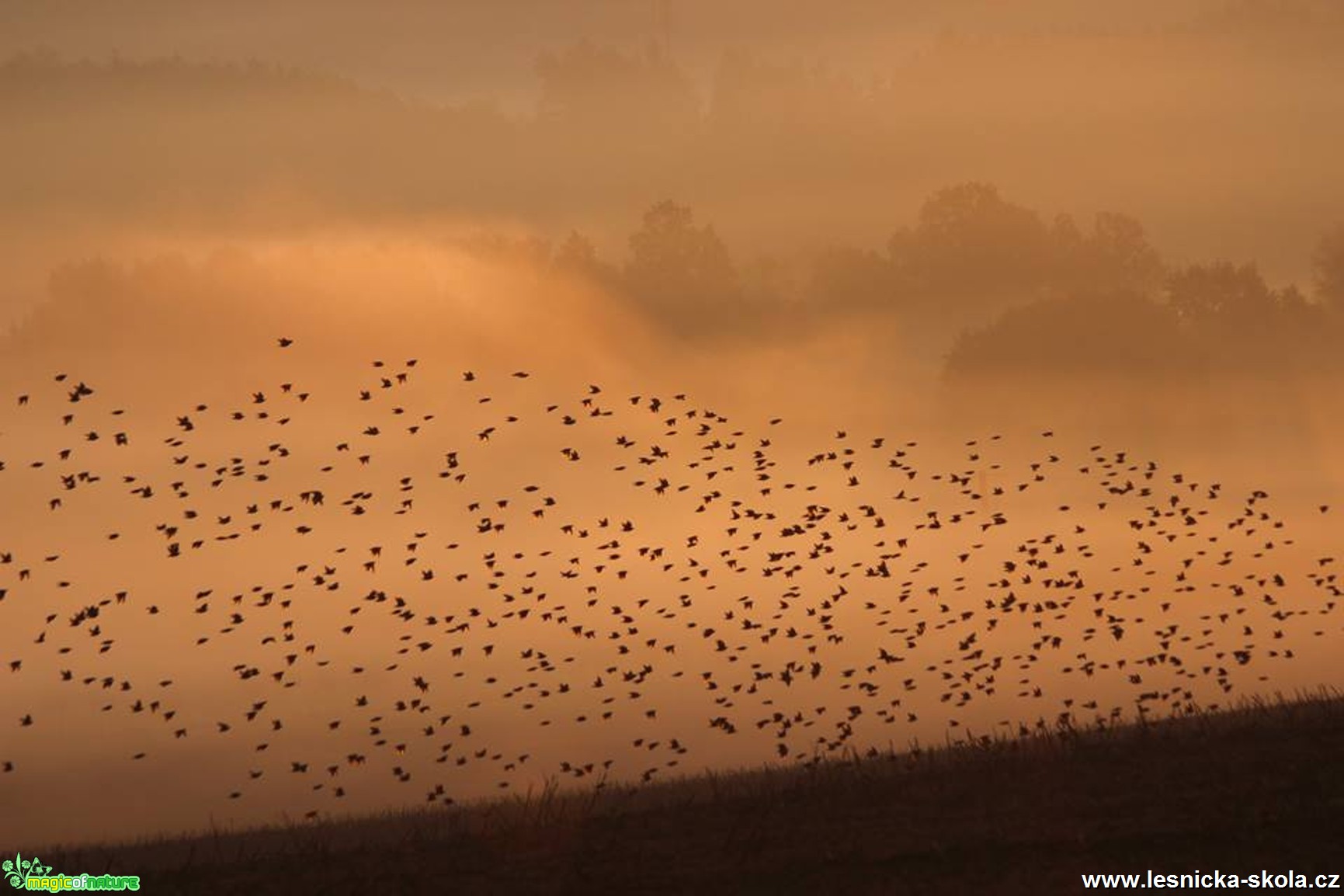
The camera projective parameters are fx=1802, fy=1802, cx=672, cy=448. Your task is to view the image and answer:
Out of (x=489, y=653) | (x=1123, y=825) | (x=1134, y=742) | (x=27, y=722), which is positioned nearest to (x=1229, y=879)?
(x=1123, y=825)

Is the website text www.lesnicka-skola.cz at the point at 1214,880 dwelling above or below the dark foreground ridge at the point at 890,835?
below

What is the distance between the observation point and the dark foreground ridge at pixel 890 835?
36.0m

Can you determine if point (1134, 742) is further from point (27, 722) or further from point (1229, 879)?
point (27, 722)

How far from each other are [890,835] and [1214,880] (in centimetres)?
742

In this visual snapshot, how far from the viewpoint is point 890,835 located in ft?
128

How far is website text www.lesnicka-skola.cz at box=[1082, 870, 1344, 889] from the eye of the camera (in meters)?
33.4

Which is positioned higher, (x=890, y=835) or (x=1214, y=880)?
(x=890, y=835)

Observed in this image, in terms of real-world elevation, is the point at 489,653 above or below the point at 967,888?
above

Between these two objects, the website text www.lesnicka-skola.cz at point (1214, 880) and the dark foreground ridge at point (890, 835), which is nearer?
the website text www.lesnicka-skola.cz at point (1214, 880)

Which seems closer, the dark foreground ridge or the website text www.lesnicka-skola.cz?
the website text www.lesnicka-skola.cz

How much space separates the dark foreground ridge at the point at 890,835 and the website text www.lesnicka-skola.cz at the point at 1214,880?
36 centimetres

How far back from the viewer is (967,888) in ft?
114

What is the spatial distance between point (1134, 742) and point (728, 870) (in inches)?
615

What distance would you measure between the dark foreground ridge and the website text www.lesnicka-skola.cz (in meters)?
0.36
